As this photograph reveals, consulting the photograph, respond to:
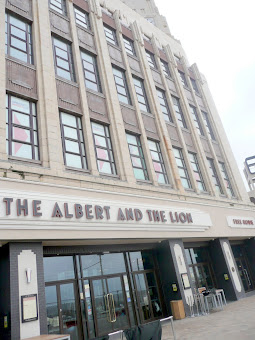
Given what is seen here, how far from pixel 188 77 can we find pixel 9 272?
21392mm

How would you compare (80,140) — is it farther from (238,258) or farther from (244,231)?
(238,258)

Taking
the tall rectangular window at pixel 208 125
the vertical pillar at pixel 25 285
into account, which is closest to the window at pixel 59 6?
the vertical pillar at pixel 25 285

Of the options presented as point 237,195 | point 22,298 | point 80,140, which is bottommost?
point 22,298

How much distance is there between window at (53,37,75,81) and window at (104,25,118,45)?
4168mm

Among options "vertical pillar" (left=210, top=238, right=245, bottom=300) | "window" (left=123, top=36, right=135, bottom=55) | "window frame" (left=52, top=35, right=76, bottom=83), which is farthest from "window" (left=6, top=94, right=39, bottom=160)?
"vertical pillar" (left=210, top=238, right=245, bottom=300)

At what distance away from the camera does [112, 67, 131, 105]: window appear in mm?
16328

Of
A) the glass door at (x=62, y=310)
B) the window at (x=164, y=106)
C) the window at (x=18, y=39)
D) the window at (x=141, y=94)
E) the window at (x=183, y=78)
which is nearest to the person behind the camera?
the glass door at (x=62, y=310)

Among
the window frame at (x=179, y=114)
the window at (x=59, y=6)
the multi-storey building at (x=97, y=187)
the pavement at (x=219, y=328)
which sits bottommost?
the pavement at (x=219, y=328)

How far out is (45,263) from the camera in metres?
10.3

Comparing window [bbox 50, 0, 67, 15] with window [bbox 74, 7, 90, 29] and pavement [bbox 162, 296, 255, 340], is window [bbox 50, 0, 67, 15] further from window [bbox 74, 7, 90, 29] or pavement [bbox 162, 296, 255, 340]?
pavement [bbox 162, 296, 255, 340]

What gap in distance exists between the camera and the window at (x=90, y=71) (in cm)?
1482

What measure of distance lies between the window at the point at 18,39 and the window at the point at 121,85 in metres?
5.36

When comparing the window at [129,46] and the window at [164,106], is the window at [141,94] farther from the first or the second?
the window at [129,46]

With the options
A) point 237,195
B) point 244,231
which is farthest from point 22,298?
point 237,195
